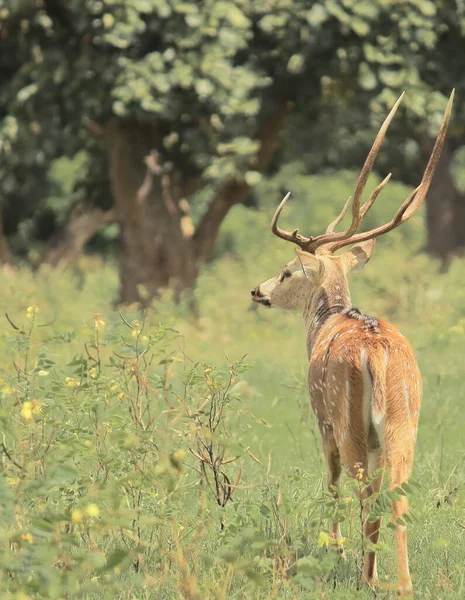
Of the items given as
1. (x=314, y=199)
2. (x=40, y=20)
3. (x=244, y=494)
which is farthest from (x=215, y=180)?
(x=314, y=199)

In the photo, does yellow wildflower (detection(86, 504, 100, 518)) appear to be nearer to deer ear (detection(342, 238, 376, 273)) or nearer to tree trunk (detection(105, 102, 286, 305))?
deer ear (detection(342, 238, 376, 273))

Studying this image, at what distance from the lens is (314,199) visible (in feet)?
98.8

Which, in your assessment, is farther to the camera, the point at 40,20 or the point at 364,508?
the point at 40,20

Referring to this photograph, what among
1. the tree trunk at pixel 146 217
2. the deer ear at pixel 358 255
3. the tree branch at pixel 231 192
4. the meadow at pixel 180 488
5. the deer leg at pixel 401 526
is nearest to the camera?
the meadow at pixel 180 488

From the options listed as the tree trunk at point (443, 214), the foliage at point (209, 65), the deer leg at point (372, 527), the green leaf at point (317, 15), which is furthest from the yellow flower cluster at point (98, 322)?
the tree trunk at point (443, 214)

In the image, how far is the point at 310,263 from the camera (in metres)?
7.40

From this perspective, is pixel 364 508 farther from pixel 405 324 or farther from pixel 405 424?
pixel 405 324

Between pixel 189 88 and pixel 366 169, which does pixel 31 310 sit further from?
pixel 189 88

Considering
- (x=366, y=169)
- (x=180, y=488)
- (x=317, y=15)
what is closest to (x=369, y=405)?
(x=180, y=488)

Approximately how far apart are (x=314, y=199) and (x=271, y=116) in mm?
14064

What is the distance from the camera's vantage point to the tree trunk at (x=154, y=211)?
15789 mm

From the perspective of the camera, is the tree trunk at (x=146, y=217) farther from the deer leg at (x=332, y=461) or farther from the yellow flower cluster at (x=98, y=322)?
the deer leg at (x=332, y=461)

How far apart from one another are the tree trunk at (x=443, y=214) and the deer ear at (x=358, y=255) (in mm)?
16737

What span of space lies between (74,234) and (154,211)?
14.6 ft
